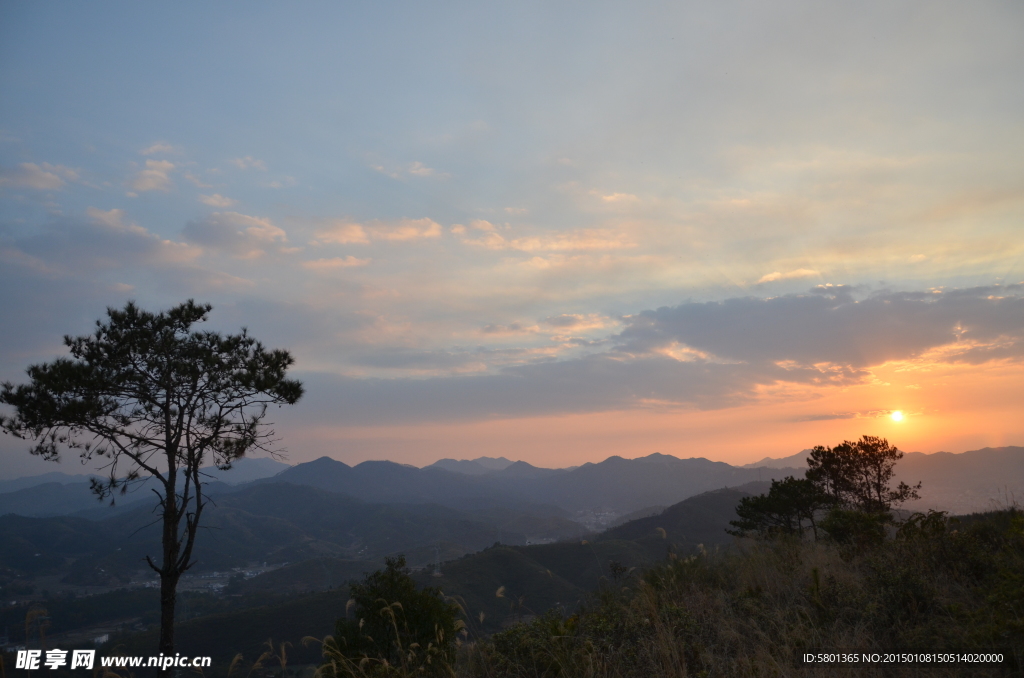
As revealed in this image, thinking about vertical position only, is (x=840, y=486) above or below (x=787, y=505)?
above

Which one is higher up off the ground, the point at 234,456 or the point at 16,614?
the point at 234,456

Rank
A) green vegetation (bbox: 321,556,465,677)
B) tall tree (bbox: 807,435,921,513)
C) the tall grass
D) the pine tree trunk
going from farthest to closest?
tall tree (bbox: 807,435,921,513) < the pine tree trunk < green vegetation (bbox: 321,556,465,677) < the tall grass

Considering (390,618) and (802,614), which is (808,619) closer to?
(802,614)

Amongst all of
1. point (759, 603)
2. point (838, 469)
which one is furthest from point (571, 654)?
point (838, 469)

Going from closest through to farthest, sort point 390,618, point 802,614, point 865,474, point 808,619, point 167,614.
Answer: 1. point 808,619
2. point 802,614
3. point 390,618
4. point 167,614
5. point 865,474

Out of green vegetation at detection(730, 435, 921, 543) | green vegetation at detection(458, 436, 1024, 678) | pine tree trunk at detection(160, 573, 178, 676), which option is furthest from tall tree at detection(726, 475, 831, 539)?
pine tree trunk at detection(160, 573, 178, 676)

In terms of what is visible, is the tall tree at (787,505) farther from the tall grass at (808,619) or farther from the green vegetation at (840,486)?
the tall grass at (808,619)

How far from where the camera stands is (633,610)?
7.11 meters

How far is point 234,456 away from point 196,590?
570 feet

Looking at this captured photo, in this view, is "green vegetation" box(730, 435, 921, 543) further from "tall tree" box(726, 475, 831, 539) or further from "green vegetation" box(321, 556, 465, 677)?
"green vegetation" box(321, 556, 465, 677)

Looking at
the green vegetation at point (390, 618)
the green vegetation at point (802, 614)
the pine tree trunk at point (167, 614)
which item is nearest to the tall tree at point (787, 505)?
the green vegetation at point (390, 618)

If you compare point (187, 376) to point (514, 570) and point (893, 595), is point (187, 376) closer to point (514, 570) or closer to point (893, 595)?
point (893, 595)

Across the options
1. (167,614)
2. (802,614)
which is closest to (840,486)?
(802,614)

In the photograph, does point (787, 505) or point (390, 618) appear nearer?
point (390, 618)
